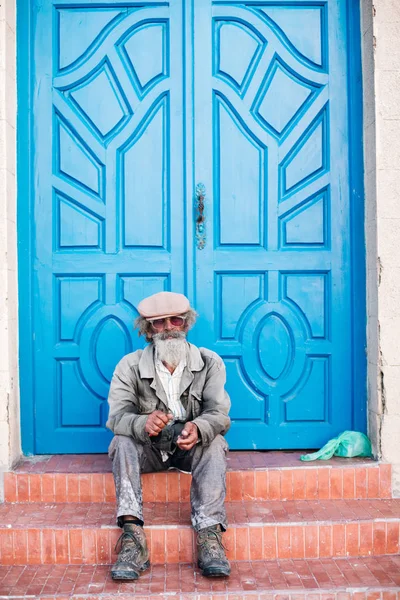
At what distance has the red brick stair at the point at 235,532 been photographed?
3.05m

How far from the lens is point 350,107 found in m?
4.17

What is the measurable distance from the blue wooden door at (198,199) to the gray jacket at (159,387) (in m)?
0.51

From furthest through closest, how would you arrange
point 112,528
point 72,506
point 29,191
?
point 29,191 < point 72,506 < point 112,528

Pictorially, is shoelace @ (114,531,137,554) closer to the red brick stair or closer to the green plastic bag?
the red brick stair

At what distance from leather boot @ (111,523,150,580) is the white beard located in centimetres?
89

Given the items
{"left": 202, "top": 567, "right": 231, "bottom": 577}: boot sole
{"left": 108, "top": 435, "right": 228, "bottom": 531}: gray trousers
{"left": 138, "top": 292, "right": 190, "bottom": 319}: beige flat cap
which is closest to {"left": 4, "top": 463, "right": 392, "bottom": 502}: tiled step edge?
{"left": 108, "top": 435, "right": 228, "bottom": 531}: gray trousers

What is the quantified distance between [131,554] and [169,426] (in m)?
0.66

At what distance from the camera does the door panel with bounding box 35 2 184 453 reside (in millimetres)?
4160

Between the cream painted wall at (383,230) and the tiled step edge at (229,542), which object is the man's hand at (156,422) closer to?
the tiled step edge at (229,542)

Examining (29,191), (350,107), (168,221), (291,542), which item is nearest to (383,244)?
(350,107)

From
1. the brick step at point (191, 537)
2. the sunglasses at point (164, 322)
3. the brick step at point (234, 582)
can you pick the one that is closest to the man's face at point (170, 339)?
the sunglasses at point (164, 322)

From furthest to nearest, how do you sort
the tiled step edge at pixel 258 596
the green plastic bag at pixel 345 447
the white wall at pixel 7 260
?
the green plastic bag at pixel 345 447 → the white wall at pixel 7 260 → the tiled step edge at pixel 258 596

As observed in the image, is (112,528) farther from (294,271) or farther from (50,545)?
(294,271)

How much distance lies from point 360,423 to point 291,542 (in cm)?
108
